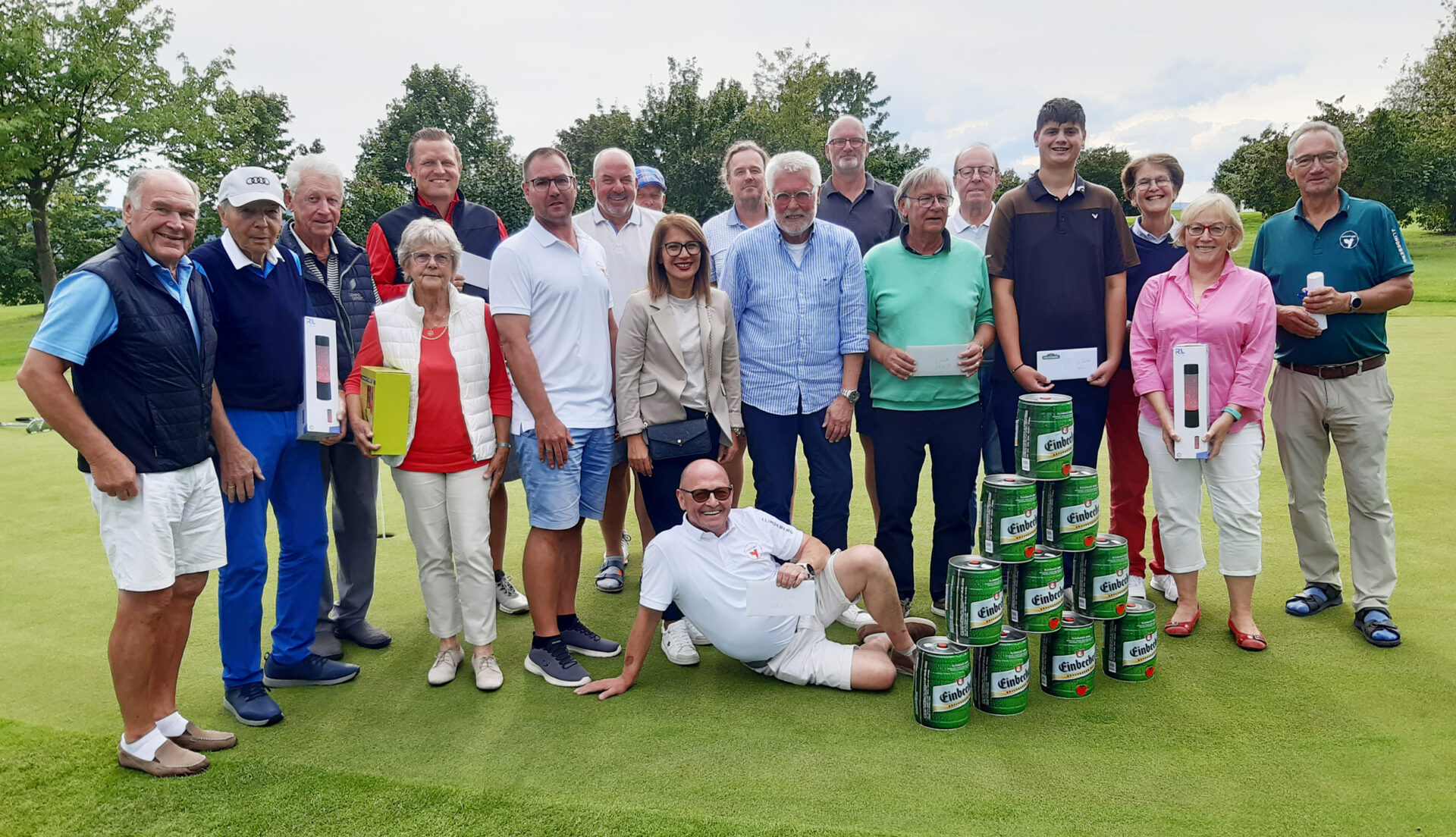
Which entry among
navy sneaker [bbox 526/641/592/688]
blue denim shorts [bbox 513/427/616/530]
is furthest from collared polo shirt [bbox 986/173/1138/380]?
navy sneaker [bbox 526/641/592/688]

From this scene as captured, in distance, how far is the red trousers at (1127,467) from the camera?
451cm

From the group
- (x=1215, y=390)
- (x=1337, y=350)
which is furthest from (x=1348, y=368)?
(x=1215, y=390)

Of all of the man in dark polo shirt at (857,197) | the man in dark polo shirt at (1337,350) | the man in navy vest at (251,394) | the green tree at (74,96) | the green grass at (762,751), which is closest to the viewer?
the green grass at (762,751)

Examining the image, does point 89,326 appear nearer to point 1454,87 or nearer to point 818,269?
point 818,269

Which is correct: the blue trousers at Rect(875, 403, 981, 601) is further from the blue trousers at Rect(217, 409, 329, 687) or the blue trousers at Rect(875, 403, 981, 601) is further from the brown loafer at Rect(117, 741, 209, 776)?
the brown loafer at Rect(117, 741, 209, 776)

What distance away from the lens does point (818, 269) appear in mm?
4047

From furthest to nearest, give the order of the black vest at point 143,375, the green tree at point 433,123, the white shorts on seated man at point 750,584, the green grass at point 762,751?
the green tree at point 433,123 < the white shorts on seated man at point 750,584 < the black vest at point 143,375 < the green grass at point 762,751

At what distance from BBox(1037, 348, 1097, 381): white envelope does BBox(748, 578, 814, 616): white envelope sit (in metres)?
1.49

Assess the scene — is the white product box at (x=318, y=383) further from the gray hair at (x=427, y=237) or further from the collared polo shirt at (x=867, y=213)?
the collared polo shirt at (x=867, y=213)

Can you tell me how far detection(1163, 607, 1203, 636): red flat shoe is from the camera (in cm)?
404

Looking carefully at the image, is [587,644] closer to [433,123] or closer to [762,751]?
[762,751]

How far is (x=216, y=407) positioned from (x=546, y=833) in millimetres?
1922

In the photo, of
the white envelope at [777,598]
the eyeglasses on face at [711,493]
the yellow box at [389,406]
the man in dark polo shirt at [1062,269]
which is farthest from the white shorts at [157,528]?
the man in dark polo shirt at [1062,269]

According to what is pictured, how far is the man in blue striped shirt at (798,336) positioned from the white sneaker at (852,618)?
453 millimetres
